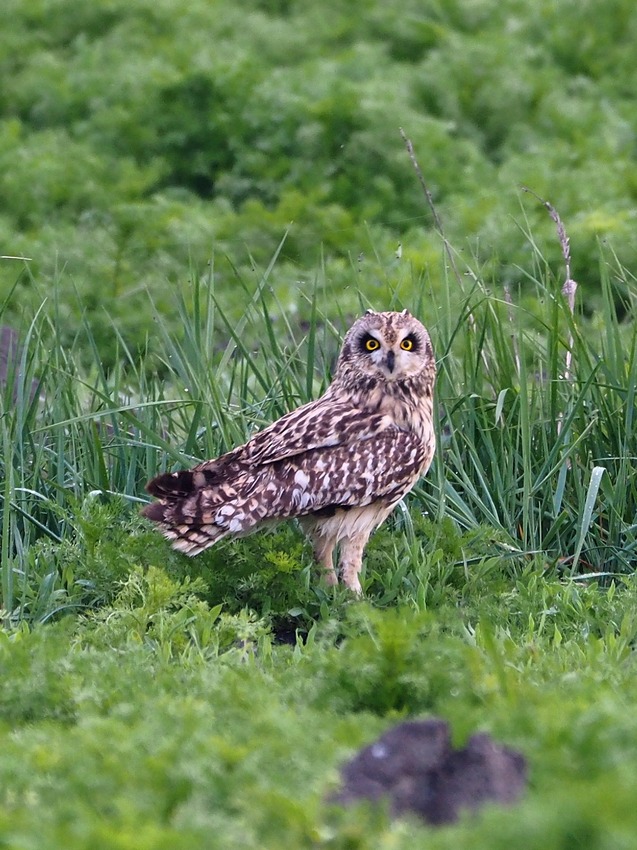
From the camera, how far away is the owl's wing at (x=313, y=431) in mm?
6379

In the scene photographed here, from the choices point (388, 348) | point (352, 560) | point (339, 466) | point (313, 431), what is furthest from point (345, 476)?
point (388, 348)

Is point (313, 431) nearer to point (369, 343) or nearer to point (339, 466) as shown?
point (339, 466)

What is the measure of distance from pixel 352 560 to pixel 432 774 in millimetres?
2744

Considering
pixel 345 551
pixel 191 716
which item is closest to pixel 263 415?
pixel 345 551

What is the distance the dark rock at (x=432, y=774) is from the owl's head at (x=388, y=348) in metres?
2.97

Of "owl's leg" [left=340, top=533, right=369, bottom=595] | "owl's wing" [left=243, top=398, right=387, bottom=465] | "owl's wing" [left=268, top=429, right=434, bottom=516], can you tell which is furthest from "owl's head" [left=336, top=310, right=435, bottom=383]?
"owl's leg" [left=340, top=533, right=369, bottom=595]

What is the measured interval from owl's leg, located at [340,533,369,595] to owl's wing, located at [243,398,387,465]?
1.44 ft

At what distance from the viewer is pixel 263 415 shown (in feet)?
24.6

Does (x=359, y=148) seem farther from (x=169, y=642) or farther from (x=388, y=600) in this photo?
(x=169, y=642)

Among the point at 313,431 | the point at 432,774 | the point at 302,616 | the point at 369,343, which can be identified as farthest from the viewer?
the point at 369,343

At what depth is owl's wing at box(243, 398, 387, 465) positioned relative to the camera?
638 cm

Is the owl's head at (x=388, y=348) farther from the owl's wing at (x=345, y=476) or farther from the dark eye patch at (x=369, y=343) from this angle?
the owl's wing at (x=345, y=476)

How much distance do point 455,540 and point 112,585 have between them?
1606 mm

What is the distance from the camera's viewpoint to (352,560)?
20.9 ft
